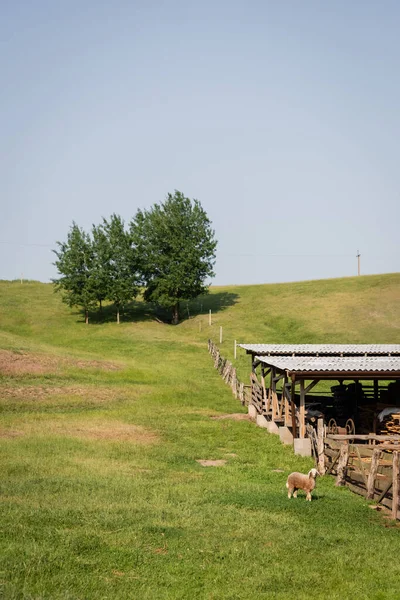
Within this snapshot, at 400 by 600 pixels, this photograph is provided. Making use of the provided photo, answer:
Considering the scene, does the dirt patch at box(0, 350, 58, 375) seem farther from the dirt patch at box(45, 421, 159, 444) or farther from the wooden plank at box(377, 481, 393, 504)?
the wooden plank at box(377, 481, 393, 504)

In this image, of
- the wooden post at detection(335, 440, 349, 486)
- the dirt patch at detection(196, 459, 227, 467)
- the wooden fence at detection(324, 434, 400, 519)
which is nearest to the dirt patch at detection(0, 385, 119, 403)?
the dirt patch at detection(196, 459, 227, 467)

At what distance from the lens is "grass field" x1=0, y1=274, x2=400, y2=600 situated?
36.7ft

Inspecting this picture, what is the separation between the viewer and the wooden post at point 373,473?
17.2 metres

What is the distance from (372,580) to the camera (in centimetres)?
1140

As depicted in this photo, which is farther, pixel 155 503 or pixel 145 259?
pixel 145 259

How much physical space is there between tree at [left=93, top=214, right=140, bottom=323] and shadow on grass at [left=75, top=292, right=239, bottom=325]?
2.91m

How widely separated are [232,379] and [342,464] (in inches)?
894

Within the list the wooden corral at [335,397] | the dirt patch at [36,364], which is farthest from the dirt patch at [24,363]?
the wooden corral at [335,397]

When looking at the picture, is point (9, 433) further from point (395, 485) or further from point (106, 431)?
point (395, 485)

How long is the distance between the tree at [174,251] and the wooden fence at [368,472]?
187 feet

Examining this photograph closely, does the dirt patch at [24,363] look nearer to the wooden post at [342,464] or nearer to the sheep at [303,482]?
the wooden post at [342,464]

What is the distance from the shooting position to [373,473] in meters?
17.5

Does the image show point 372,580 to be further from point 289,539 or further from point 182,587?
point 182,587

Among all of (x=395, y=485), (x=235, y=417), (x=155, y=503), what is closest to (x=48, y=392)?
(x=235, y=417)
